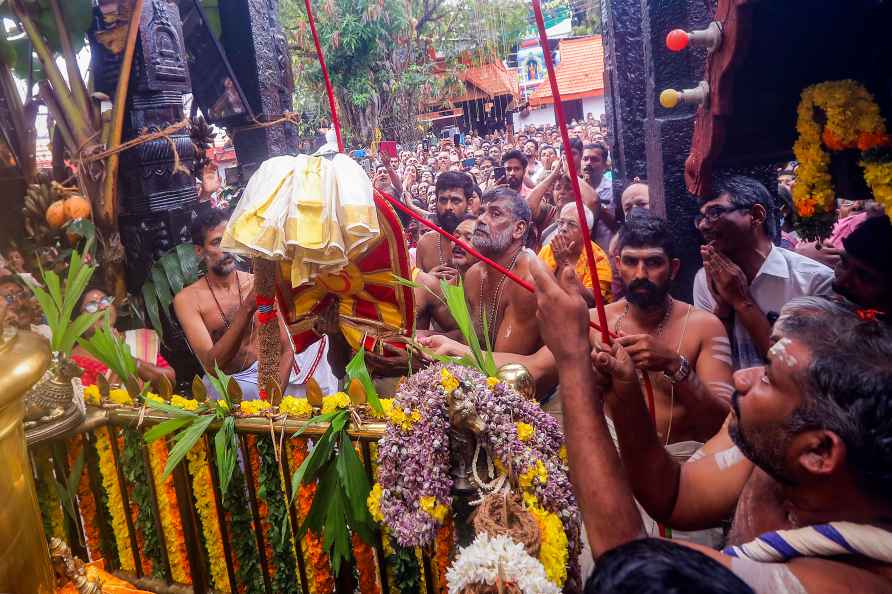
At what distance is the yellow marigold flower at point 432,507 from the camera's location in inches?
73.2

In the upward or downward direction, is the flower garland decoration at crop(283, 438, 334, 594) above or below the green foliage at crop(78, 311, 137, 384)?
below

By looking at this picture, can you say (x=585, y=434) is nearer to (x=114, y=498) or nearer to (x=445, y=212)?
(x=114, y=498)

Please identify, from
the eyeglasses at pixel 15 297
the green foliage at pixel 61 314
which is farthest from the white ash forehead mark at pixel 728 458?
the eyeglasses at pixel 15 297

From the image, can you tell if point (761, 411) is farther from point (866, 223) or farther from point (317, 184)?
point (317, 184)

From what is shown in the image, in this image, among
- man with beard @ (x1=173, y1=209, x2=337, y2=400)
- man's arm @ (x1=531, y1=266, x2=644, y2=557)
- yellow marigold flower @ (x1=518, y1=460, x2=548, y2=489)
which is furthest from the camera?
man with beard @ (x1=173, y1=209, x2=337, y2=400)

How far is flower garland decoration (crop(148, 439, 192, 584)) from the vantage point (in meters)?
2.59

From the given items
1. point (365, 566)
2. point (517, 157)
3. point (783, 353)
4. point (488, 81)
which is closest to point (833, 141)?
point (783, 353)

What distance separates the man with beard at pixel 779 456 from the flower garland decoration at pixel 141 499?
5.94 ft

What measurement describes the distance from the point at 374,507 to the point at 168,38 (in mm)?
4201

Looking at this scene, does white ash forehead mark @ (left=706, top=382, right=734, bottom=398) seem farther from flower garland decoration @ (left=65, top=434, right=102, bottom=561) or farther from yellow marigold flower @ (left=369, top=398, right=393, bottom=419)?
flower garland decoration @ (left=65, top=434, right=102, bottom=561)

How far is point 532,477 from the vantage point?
185cm

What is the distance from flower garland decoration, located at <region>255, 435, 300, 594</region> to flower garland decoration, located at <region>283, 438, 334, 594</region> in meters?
0.06

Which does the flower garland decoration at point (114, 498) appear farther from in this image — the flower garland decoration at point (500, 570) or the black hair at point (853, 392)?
the black hair at point (853, 392)

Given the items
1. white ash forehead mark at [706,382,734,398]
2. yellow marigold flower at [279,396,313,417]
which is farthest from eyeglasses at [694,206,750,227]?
yellow marigold flower at [279,396,313,417]
